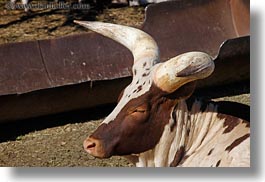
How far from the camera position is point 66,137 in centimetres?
307

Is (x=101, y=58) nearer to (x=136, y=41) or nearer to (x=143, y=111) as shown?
(x=136, y=41)

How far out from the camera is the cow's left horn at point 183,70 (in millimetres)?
1770

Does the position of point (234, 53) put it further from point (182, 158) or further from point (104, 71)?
point (182, 158)

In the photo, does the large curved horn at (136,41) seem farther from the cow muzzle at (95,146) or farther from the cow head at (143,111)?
the cow muzzle at (95,146)

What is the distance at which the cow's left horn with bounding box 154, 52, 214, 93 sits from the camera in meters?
1.77

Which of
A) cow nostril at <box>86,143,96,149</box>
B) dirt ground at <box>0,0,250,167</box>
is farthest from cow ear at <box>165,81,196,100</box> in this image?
dirt ground at <box>0,0,250,167</box>

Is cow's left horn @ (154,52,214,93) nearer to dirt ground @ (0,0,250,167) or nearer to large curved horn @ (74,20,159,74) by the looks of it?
large curved horn @ (74,20,159,74)

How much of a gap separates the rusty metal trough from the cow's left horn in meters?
1.19

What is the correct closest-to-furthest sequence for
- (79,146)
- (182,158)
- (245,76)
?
(182,158) < (79,146) < (245,76)

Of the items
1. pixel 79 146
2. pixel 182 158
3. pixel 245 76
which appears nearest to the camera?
pixel 182 158

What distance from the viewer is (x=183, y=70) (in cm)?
177

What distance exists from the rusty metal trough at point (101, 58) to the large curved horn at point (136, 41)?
0.95 m

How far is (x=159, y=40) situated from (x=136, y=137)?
5.05 ft

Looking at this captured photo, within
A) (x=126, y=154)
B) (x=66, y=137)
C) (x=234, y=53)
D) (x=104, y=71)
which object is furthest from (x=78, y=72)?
(x=126, y=154)
